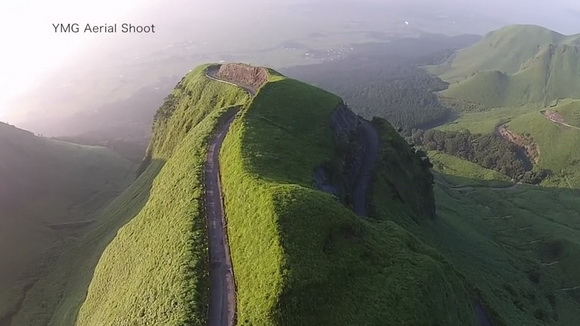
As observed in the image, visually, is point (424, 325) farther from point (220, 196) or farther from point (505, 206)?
point (505, 206)

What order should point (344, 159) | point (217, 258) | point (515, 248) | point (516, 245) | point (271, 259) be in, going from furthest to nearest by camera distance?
point (516, 245) → point (515, 248) → point (344, 159) → point (217, 258) → point (271, 259)

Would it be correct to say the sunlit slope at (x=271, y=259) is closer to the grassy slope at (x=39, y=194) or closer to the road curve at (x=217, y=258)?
the road curve at (x=217, y=258)

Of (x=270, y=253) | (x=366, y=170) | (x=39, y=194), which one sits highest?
(x=270, y=253)

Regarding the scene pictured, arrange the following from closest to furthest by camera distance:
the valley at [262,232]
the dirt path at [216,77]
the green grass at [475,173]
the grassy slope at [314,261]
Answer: the grassy slope at [314,261] < the valley at [262,232] < the dirt path at [216,77] < the green grass at [475,173]

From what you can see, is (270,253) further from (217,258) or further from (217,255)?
(217,255)

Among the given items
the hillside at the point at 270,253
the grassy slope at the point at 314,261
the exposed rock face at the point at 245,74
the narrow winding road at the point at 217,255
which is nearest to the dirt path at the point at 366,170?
the hillside at the point at 270,253

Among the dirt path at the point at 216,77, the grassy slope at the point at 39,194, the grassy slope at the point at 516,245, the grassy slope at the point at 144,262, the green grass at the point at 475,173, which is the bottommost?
the green grass at the point at 475,173

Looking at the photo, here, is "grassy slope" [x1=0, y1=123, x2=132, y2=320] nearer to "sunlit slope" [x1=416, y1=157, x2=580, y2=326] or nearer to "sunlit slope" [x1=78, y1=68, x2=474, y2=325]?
"sunlit slope" [x1=78, y1=68, x2=474, y2=325]

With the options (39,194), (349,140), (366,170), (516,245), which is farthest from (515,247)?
(39,194)
